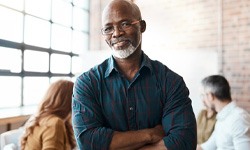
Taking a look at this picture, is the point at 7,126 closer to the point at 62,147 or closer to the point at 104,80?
the point at 62,147

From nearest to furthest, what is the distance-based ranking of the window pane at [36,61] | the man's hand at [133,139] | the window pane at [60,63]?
the man's hand at [133,139], the window pane at [36,61], the window pane at [60,63]

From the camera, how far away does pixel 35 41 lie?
3750mm

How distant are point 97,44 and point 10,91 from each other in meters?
2.09

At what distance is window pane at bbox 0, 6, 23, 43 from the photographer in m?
3.20

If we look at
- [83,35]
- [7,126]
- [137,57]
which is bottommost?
[7,126]

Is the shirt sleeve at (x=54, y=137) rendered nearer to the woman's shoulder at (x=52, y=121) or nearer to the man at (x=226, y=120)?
the woman's shoulder at (x=52, y=121)

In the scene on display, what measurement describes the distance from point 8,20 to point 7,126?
52.3 inches

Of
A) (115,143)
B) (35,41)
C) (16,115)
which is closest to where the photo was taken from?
(115,143)

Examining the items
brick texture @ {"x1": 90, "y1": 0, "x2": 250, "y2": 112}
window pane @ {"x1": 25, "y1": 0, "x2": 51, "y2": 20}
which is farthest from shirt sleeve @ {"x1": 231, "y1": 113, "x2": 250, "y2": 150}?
window pane @ {"x1": 25, "y1": 0, "x2": 51, "y2": 20}

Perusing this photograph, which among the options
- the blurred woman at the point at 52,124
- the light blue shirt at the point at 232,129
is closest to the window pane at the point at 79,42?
the blurred woman at the point at 52,124

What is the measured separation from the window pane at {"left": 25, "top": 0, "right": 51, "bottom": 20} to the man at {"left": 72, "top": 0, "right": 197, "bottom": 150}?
2.79 meters

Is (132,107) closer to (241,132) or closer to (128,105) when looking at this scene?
(128,105)

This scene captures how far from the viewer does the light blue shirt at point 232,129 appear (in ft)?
6.30

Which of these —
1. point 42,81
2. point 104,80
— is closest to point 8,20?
point 42,81
